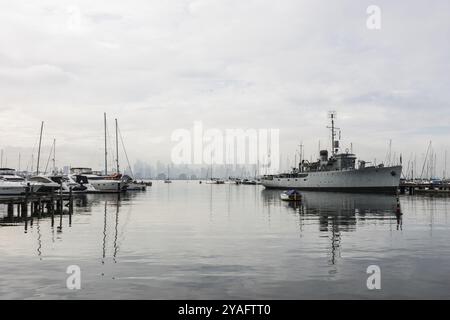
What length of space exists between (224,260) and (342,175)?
3835 inches

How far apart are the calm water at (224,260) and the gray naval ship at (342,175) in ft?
240

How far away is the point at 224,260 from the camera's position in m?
22.0

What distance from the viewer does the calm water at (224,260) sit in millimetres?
16219

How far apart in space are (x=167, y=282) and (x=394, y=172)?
323 ft

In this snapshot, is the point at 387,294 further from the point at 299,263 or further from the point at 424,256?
the point at 424,256

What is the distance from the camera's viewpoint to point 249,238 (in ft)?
97.8

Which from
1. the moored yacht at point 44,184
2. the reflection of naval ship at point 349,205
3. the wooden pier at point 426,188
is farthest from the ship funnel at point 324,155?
the moored yacht at point 44,184

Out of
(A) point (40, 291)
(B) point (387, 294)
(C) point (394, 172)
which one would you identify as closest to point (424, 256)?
(B) point (387, 294)

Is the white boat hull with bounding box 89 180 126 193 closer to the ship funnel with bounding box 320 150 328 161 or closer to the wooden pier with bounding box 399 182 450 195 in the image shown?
the ship funnel with bounding box 320 150 328 161

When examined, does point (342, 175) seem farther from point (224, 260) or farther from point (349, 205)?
point (224, 260)

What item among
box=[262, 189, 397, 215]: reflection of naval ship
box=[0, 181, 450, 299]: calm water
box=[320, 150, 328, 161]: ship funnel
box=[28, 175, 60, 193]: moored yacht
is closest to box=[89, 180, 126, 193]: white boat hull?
box=[28, 175, 60, 193]: moored yacht

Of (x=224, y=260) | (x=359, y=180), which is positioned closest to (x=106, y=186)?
(x=359, y=180)

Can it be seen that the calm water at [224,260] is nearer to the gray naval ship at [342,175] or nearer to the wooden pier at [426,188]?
the gray naval ship at [342,175]

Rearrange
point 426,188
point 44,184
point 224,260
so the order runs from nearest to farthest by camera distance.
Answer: point 224,260, point 44,184, point 426,188
